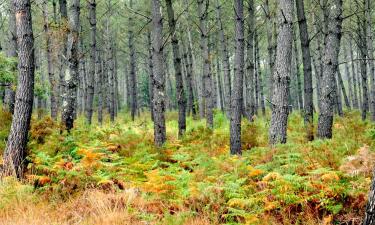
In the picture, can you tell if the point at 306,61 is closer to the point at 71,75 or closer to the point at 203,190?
the point at 71,75

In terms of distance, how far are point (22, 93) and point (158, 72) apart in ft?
11.5

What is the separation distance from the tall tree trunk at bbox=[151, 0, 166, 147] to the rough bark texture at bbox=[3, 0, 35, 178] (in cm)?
323

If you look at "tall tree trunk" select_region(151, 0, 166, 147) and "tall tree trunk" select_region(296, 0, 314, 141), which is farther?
"tall tree trunk" select_region(296, 0, 314, 141)

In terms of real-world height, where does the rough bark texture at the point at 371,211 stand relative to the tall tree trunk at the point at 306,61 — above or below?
below

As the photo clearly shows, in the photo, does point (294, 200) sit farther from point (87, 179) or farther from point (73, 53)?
point (73, 53)

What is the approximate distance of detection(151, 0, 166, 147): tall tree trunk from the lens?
1002 centimetres

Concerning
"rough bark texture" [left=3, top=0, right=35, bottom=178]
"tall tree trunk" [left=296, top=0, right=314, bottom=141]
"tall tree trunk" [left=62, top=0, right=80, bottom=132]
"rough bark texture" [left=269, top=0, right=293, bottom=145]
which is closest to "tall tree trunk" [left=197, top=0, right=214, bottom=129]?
"tall tree trunk" [left=296, top=0, right=314, bottom=141]

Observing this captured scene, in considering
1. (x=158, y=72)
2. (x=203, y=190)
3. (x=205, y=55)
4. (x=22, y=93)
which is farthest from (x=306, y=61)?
(x=22, y=93)

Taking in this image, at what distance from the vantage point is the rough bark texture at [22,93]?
7492 mm

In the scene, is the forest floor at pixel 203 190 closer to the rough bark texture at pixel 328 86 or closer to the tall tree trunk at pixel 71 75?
the rough bark texture at pixel 328 86

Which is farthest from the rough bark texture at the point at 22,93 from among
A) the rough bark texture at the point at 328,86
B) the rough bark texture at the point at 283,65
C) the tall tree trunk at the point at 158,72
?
the rough bark texture at the point at 328,86

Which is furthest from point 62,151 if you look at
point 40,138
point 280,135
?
point 280,135

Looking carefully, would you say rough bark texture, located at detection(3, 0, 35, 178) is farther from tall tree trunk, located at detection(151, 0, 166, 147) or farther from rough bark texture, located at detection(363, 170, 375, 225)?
rough bark texture, located at detection(363, 170, 375, 225)

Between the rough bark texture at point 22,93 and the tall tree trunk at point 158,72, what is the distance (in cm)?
323
